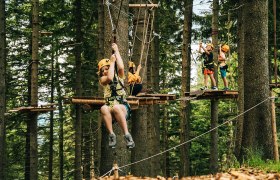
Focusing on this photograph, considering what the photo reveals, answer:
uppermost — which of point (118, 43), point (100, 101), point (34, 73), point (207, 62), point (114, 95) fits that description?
point (118, 43)

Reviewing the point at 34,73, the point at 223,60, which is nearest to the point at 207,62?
the point at 223,60

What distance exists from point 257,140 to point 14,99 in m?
19.7

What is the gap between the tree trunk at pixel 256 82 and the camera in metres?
8.34

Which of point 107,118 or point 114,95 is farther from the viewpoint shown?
point 114,95

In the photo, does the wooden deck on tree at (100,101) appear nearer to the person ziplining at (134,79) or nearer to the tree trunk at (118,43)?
the person ziplining at (134,79)

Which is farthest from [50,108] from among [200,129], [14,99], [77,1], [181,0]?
[200,129]

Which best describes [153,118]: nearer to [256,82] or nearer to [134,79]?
[134,79]

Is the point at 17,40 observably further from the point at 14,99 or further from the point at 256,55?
the point at 256,55

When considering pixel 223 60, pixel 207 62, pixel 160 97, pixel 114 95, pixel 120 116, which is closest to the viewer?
pixel 120 116

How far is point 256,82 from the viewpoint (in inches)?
339

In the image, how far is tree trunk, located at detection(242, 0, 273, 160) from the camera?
8.34 m

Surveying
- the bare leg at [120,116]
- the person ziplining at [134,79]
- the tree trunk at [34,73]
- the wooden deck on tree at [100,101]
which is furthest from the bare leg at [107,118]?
the tree trunk at [34,73]

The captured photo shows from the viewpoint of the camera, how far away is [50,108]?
14.3m

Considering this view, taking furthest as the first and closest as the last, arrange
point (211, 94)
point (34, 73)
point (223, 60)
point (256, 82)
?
point (34, 73)
point (223, 60)
point (211, 94)
point (256, 82)
